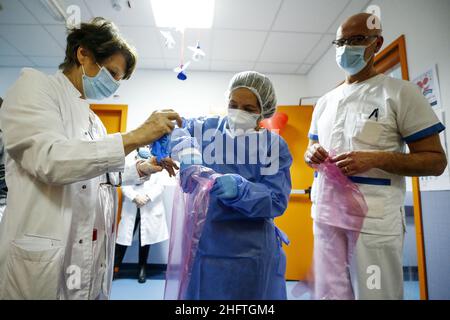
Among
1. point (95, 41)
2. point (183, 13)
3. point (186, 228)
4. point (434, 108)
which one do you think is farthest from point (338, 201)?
point (183, 13)

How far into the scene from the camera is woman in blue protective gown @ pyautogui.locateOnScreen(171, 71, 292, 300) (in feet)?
2.59

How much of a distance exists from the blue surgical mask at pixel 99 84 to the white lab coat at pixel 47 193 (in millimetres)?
126

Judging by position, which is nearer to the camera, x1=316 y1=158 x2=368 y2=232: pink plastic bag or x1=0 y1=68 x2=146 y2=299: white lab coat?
x1=0 y1=68 x2=146 y2=299: white lab coat

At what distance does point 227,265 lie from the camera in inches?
31.9

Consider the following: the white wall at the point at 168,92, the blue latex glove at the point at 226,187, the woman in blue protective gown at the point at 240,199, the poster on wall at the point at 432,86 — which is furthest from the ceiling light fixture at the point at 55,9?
the poster on wall at the point at 432,86

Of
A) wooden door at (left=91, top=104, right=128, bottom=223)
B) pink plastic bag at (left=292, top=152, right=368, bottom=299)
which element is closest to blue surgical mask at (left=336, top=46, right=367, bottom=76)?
pink plastic bag at (left=292, top=152, right=368, bottom=299)

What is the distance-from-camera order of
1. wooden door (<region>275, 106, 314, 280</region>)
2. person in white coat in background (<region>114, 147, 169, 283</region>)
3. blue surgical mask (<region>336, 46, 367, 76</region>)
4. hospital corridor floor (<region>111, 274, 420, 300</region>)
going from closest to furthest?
blue surgical mask (<region>336, 46, 367, 76</region>) < hospital corridor floor (<region>111, 274, 420, 300</region>) < wooden door (<region>275, 106, 314, 280</region>) < person in white coat in background (<region>114, 147, 169, 283</region>)

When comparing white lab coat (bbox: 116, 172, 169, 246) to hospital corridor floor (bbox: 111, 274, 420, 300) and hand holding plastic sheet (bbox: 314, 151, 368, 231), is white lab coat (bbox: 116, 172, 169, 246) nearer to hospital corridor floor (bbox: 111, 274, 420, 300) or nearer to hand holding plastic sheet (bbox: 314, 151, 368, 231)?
hospital corridor floor (bbox: 111, 274, 420, 300)

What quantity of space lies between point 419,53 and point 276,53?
155cm

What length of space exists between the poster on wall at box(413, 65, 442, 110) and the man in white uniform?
31.5 inches

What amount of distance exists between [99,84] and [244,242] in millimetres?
786

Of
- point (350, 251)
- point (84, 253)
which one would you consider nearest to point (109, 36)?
point (84, 253)

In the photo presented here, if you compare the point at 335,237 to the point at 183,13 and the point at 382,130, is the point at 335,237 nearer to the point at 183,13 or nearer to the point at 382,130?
the point at 382,130

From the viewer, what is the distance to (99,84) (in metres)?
0.93
